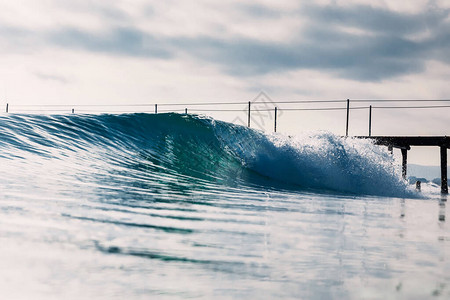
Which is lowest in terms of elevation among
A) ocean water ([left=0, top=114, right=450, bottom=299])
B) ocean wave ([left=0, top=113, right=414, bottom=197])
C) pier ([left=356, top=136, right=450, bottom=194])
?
ocean water ([left=0, top=114, right=450, bottom=299])

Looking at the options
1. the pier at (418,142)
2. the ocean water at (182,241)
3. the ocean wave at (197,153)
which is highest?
the pier at (418,142)

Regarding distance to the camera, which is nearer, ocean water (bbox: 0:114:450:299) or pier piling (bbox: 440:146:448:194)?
ocean water (bbox: 0:114:450:299)

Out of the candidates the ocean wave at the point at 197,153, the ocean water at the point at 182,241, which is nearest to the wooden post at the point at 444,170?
the ocean wave at the point at 197,153

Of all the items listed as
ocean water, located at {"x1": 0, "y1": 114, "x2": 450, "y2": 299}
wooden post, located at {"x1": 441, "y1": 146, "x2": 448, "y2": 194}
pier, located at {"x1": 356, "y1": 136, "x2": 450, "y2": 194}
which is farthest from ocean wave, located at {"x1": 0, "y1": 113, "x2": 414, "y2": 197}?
wooden post, located at {"x1": 441, "y1": 146, "x2": 448, "y2": 194}

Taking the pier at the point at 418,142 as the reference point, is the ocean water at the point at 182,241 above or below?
below

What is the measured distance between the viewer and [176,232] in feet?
10.4

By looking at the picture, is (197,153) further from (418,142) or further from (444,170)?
(444,170)

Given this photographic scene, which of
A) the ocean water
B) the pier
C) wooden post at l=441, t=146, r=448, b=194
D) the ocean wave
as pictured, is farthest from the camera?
wooden post at l=441, t=146, r=448, b=194

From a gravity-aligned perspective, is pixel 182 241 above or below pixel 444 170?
below

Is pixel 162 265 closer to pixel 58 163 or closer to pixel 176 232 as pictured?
pixel 176 232

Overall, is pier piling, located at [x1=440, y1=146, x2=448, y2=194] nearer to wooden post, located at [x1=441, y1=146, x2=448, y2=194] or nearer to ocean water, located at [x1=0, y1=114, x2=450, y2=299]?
wooden post, located at [x1=441, y1=146, x2=448, y2=194]

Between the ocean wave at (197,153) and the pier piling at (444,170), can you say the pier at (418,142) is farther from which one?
the ocean wave at (197,153)

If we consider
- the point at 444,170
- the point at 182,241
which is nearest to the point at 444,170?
the point at 444,170

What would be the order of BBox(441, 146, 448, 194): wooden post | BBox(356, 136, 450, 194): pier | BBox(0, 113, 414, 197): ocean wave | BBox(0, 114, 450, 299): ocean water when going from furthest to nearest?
BBox(441, 146, 448, 194): wooden post, BBox(356, 136, 450, 194): pier, BBox(0, 113, 414, 197): ocean wave, BBox(0, 114, 450, 299): ocean water
